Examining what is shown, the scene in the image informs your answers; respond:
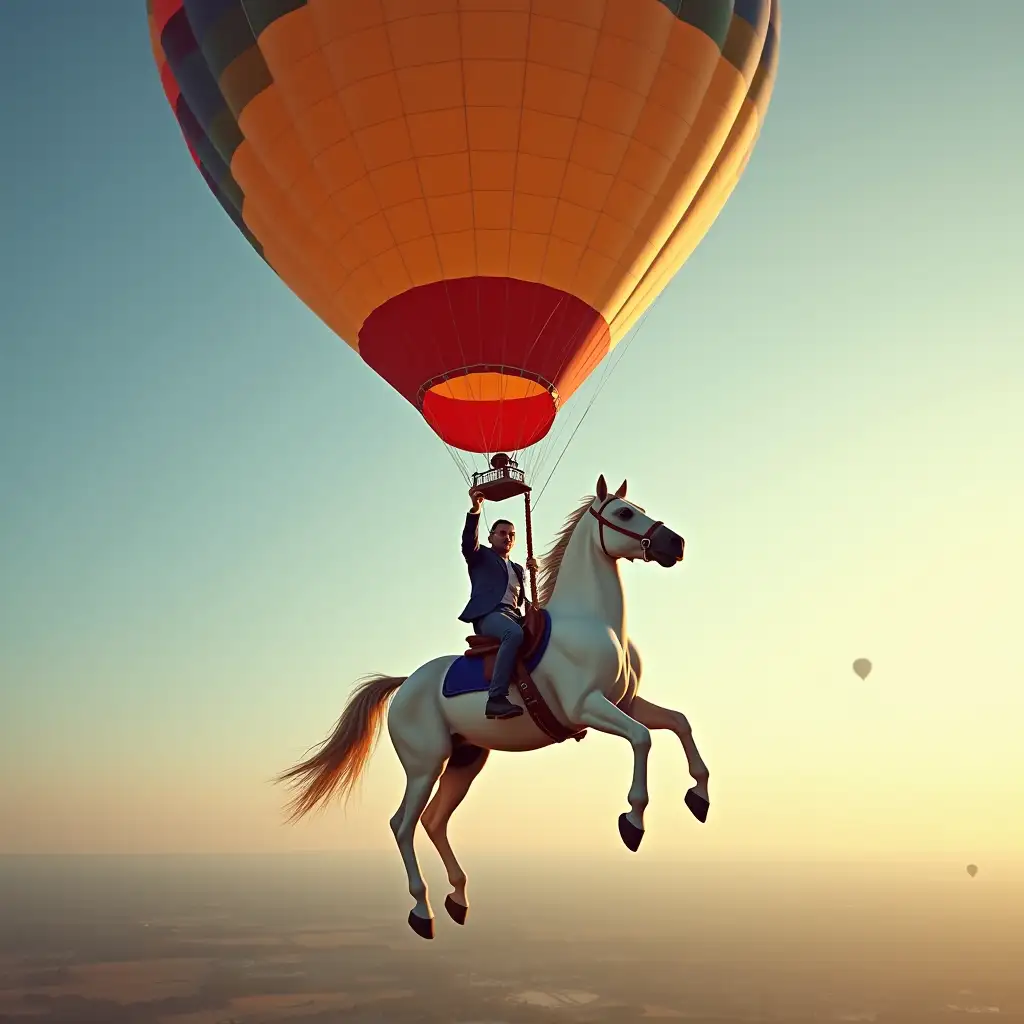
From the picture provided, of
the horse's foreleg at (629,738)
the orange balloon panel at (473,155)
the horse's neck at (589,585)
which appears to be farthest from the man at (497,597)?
the orange balloon panel at (473,155)

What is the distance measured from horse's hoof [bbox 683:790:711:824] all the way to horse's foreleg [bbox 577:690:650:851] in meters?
0.44

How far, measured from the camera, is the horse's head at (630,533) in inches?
378

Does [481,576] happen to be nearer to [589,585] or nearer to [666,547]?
[589,585]

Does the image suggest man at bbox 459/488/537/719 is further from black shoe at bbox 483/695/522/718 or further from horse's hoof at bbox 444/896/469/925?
horse's hoof at bbox 444/896/469/925

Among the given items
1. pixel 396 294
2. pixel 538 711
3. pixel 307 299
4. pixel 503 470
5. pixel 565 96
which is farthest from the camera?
pixel 307 299

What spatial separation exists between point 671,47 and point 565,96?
160cm

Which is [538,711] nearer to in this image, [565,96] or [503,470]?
[503,470]

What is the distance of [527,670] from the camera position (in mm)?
9664

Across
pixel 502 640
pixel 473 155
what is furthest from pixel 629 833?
pixel 473 155

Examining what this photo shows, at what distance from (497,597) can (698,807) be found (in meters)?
2.66

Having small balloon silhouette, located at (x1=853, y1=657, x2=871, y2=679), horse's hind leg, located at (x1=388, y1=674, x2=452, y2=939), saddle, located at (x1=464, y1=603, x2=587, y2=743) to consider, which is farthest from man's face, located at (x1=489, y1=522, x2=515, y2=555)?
small balloon silhouette, located at (x1=853, y1=657, x2=871, y2=679)

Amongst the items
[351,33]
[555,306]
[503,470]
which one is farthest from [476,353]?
[351,33]

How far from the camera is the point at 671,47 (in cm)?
1347

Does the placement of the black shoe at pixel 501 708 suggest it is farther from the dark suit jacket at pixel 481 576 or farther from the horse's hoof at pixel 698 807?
the horse's hoof at pixel 698 807
